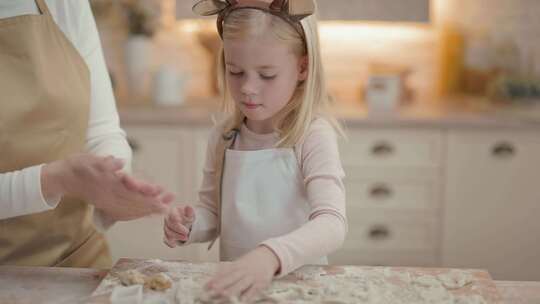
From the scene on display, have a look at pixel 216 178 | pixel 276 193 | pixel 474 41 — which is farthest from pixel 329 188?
pixel 474 41

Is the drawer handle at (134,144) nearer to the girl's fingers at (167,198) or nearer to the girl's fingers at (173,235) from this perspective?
the girl's fingers at (173,235)

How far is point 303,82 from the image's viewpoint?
1.34m

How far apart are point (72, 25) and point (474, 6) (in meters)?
2.28

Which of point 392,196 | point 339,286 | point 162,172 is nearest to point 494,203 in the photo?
point 392,196

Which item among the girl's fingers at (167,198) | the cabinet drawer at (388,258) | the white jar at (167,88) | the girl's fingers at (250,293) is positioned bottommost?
the cabinet drawer at (388,258)

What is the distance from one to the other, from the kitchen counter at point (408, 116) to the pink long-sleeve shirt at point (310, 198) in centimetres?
127

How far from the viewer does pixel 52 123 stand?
135 centimetres

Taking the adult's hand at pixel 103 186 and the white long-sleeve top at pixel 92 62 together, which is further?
the white long-sleeve top at pixel 92 62

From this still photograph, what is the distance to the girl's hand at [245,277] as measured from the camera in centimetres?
102

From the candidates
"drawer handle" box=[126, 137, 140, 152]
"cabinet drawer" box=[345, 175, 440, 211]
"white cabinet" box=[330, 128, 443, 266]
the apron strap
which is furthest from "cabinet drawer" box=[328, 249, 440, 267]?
the apron strap

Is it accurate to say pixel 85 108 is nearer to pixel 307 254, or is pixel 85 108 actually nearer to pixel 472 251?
pixel 307 254

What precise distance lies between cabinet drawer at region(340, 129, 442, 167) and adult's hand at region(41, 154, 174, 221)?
1.76m

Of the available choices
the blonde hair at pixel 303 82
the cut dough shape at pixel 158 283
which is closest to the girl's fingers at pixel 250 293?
the cut dough shape at pixel 158 283

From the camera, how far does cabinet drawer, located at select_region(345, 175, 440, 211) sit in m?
2.86
